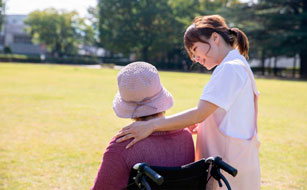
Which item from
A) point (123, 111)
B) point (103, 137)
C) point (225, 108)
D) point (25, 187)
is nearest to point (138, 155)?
point (123, 111)

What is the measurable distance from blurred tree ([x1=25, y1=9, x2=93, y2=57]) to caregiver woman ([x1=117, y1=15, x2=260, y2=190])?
59.1m

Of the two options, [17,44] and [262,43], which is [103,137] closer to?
[262,43]

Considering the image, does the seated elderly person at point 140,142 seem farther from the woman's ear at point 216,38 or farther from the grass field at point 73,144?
the grass field at point 73,144

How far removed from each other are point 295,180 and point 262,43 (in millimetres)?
29414

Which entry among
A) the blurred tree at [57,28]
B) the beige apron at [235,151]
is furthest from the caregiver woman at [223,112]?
the blurred tree at [57,28]

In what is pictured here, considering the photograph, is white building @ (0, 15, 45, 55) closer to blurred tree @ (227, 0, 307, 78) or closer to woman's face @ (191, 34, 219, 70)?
blurred tree @ (227, 0, 307, 78)

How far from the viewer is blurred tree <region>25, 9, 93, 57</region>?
190 ft

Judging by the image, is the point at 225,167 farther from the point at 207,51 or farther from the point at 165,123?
the point at 207,51

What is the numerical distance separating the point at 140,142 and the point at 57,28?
60147 mm

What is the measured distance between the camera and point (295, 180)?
399cm

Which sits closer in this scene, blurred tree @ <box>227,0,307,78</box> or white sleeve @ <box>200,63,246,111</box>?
white sleeve @ <box>200,63,246,111</box>

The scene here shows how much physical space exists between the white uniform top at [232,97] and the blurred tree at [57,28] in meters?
59.4

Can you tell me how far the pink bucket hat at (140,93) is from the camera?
1.56 metres

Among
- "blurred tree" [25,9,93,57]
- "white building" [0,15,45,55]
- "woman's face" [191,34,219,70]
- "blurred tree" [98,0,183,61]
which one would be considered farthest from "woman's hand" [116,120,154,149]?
"white building" [0,15,45,55]
